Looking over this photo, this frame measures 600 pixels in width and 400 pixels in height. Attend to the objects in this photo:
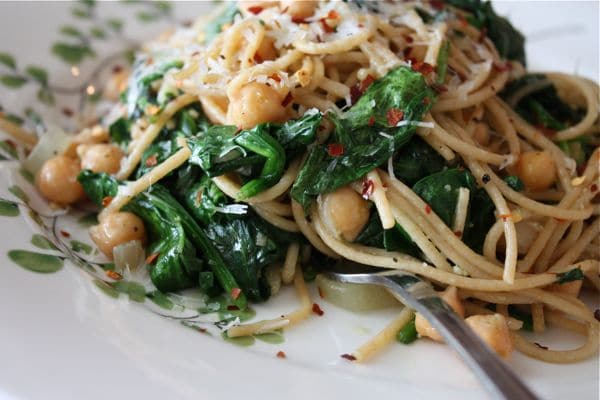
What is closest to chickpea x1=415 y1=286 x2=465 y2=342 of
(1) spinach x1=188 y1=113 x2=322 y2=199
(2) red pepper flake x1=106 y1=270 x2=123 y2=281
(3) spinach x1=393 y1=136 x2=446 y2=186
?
(3) spinach x1=393 y1=136 x2=446 y2=186

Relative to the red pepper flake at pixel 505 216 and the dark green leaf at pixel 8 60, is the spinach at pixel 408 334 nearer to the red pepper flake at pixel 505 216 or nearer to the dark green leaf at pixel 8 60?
the red pepper flake at pixel 505 216

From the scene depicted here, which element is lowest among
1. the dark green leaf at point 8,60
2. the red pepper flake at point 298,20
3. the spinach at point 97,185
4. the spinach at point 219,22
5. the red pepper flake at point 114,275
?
the red pepper flake at point 114,275

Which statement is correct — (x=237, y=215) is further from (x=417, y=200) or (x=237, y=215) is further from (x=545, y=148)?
(x=545, y=148)

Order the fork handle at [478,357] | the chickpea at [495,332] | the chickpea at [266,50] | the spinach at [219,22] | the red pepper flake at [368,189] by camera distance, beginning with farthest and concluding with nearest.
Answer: the spinach at [219,22] → the chickpea at [266,50] → the red pepper flake at [368,189] → the chickpea at [495,332] → the fork handle at [478,357]

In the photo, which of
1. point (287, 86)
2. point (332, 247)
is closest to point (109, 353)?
point (332, 247)

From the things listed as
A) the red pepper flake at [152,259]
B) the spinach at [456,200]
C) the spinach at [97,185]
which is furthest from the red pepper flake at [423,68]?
the spinach at [97,185]
